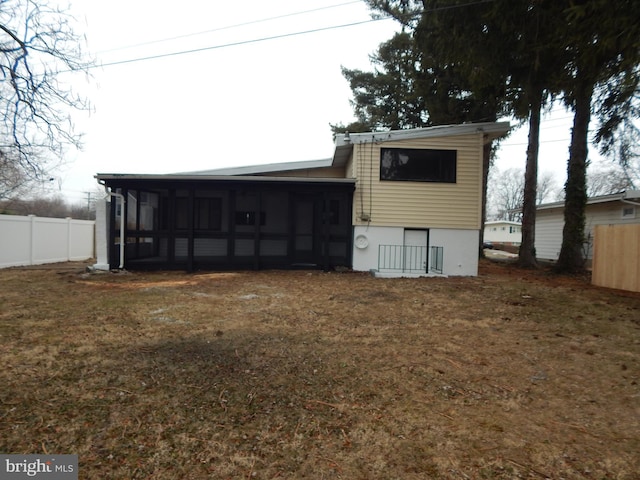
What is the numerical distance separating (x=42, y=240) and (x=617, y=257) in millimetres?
17929

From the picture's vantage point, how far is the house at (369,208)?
10.5m

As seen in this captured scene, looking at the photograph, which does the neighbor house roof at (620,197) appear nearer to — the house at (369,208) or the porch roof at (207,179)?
the house at (369,208)

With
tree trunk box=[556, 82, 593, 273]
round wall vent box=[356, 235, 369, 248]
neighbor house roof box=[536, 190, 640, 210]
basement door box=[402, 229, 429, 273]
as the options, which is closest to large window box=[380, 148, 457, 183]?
basement door box=[402, 229, 429, 273]

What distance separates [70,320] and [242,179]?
6.19 m

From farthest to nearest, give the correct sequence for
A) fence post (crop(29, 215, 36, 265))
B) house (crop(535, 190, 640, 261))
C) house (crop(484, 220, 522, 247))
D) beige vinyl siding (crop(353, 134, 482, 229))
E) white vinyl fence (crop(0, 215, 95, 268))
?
house (crop(484, 220, 522, 247)), house (crop(535, 190, 640, 261)), fence post (crop(29, 215, 36, 265)), white vinyl fence (crop(0, 215, 95, 268)), beige vinyl siding (crop(353, 134, 482, 229))

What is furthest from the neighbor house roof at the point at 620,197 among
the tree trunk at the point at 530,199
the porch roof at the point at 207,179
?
the porch roof at the point at 207,179

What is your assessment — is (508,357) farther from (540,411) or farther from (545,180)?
(545,180)

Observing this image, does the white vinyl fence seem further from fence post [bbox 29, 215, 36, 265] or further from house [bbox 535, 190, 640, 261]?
house [bbox 535, 190, 640, 261]

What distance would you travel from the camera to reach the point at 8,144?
8.26 m

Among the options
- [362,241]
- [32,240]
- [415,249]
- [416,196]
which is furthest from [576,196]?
[32,240]

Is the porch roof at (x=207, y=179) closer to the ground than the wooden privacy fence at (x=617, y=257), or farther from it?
farther from it

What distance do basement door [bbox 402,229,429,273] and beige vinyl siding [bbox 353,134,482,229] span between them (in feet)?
1.07

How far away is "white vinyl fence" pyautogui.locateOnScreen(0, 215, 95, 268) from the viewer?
1162 cm

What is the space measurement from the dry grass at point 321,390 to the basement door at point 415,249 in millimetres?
4769
